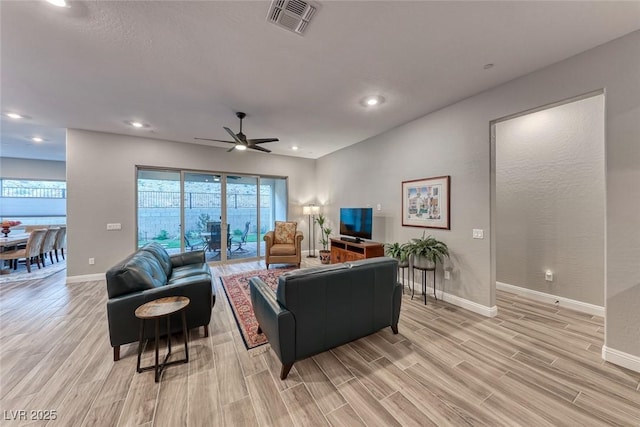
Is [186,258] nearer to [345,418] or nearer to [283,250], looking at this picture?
[283,250]

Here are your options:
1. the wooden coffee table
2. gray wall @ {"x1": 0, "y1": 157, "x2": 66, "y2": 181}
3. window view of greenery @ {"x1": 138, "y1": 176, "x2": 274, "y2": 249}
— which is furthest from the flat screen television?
gray wall @ {"x1": 0, "y1": 157, "x2": 66, "y2": 181}

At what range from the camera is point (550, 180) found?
325 cm

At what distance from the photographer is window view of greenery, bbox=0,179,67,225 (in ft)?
21.2

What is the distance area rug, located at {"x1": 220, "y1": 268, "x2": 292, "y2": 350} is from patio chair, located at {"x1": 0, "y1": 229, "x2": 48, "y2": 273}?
427 centimetres

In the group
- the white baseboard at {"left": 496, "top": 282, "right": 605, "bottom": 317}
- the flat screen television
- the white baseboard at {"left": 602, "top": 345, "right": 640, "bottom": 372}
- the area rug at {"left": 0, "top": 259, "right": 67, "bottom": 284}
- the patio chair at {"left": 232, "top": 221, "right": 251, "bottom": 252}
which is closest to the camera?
the white baseboard at {"left": 602, "top": 345, "right": 640, "bottom": 372}

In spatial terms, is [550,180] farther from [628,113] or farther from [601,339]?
[601,339]

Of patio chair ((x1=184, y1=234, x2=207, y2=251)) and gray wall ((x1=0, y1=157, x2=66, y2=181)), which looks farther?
gray wall ((x1=0, y1=157, x2=66, y2=181))

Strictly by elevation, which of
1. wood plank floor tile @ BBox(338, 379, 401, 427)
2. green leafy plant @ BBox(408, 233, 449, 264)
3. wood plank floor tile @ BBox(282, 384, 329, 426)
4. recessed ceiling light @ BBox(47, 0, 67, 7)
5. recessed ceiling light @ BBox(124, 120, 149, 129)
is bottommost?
wood plank floor tile @ BBox(338, 379, 401, 427)

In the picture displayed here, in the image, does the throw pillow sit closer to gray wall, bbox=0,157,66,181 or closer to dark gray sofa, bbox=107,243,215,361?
dark gray sofa, bbox=107,243,215,361

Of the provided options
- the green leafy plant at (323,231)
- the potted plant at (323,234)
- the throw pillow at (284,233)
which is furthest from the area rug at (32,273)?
the green leafy plant at (323,231)

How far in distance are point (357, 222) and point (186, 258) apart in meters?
3.29

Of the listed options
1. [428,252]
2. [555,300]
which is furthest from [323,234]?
[555,300]

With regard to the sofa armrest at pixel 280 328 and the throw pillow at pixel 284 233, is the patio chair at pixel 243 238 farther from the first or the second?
the sofa armrest at pixel 280 328

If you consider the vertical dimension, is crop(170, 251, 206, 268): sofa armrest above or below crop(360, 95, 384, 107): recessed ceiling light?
below
